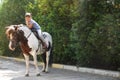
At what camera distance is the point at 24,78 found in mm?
14109

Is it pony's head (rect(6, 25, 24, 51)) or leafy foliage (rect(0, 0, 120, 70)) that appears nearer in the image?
leafy foliage (rect(0, 0, 120, 70))

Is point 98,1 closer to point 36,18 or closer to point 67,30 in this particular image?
point 67,30

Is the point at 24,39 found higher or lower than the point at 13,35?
lower

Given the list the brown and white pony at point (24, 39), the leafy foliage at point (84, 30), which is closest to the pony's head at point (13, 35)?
the brown and white pony at point (24, 39)

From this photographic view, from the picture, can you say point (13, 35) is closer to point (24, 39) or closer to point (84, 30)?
point (24, 39)

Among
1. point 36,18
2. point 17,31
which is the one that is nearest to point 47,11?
point 36,18

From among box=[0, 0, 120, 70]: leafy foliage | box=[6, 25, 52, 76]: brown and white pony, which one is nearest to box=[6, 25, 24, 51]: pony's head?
box=[6, 25, 52, 76]: brown and white pony

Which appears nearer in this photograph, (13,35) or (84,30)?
(13,35)

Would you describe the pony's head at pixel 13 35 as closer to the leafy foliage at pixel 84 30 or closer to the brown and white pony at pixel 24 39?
the brown and white pony at pixel 24 39

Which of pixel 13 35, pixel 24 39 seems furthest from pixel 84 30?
pixel 13 35

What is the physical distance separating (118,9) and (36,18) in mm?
8839

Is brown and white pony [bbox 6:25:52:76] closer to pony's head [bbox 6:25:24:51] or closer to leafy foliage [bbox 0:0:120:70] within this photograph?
pony's head [bbox 6:25:24:51]

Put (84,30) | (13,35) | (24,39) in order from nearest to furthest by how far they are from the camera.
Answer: (13,35) < (24,39) < (84,30)

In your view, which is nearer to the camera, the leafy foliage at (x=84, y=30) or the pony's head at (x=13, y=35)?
the leafy foliage at (x=84, y=30)
